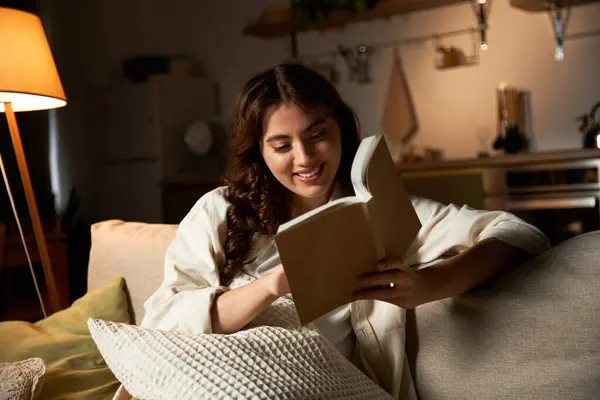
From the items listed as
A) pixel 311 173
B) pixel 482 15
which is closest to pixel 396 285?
pixel 311 173

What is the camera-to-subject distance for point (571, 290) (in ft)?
3.84

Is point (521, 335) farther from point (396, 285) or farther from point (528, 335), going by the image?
point (396, 285)

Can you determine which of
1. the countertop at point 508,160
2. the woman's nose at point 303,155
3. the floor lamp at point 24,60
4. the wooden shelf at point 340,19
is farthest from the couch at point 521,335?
the wooden shelf at point 340,19

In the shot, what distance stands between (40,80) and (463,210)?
1287mm

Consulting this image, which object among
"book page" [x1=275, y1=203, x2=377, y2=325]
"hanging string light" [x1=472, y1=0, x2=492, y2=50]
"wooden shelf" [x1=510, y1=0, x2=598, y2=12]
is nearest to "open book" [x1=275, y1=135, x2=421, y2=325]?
"book page" [x1=275, y1=203, x2=377, y2=325]

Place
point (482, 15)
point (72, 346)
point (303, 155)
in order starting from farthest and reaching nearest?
point (482, 15), point (72, 346), point (303, 155)

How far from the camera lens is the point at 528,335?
3.93ft

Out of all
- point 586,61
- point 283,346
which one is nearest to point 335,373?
point 283,346

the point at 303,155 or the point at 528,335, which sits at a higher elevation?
the point at 303,155

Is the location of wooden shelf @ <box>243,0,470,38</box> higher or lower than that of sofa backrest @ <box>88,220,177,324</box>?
higher

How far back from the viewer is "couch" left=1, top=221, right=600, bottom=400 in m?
1.16

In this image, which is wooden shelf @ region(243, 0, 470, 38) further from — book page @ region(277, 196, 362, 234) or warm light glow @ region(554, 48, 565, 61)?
book page @ region(277, 196, 362, 234)

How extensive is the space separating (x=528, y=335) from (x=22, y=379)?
1016 millimetres

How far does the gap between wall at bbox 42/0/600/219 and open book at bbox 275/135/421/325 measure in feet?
11.2
